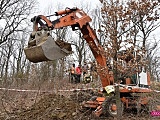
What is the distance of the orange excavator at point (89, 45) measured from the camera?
736 cm

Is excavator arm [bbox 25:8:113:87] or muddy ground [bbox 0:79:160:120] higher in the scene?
excavator arm [bbox 25:8:113:87]

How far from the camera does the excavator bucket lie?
286 inches

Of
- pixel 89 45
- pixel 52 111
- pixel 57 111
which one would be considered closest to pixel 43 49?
pixel 89 45

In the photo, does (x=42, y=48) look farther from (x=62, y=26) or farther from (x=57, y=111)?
(x=57, y=111)

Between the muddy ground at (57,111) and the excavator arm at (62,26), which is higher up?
the excavator arm at (62,26)

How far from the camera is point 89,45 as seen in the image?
30.5ft

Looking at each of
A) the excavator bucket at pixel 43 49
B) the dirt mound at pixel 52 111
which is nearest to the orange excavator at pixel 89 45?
the excavator bucket at pixel 43 49

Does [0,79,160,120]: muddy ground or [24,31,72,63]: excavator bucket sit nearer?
[24,31,72,63]: excavator bucket

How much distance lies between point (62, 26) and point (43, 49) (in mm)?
1716

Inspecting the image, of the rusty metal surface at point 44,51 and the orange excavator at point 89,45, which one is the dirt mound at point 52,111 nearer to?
the orange excavator at point 89,45

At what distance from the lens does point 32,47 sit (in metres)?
7.38

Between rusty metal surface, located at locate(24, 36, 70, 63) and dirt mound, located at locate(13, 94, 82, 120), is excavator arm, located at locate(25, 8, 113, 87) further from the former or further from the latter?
dirt mound, located at locate(13, 94, 82, 120)

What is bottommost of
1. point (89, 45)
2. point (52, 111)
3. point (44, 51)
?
point (52, 111)

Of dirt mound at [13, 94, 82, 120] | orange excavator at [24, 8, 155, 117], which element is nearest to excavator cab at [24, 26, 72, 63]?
orange excavator at [24, 8, 155, 117]
